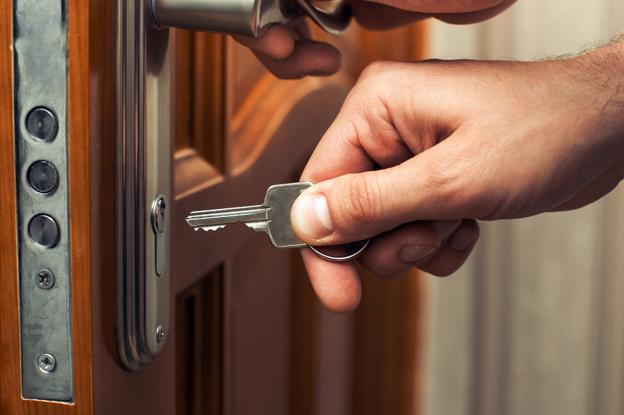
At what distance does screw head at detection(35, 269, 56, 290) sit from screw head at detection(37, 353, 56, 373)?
3 centimetres

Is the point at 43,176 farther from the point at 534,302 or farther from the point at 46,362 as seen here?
the point at 534,302

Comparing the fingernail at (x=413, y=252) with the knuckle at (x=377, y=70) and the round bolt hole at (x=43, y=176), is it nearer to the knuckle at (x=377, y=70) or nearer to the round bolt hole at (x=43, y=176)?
the knuckle at (x=377, y=70)

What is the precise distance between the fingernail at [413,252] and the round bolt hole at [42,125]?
20 cm

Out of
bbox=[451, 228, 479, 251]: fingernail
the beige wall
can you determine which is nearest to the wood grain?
bbox=[451, 228, 479, 251]: fingernail

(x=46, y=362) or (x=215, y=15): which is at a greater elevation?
(x=215, y=15)

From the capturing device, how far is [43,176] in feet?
1.05

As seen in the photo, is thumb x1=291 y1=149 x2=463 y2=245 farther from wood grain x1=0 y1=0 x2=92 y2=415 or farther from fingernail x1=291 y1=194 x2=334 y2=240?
wood grain x1=0 y1=0 x2=92 y2=415

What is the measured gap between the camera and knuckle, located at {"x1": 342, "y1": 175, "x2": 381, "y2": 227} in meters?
0.39

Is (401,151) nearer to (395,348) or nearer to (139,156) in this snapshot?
(139,156)

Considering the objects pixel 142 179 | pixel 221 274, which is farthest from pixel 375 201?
pixel 221 274

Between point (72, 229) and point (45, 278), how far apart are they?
0.02 metres

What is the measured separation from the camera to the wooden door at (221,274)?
32cm

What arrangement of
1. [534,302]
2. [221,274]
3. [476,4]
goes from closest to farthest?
[476,4]
[221,274]
[534,302]

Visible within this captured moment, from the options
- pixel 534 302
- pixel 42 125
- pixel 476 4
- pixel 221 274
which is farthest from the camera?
pixel 534 302
